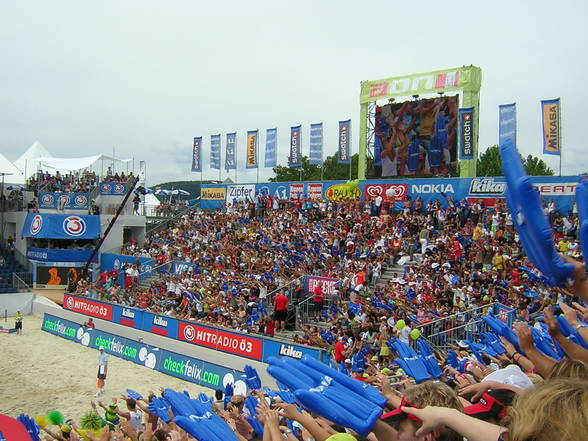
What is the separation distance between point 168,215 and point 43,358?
20989 millimetres

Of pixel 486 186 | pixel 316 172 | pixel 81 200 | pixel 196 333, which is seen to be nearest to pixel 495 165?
pixel 316 172

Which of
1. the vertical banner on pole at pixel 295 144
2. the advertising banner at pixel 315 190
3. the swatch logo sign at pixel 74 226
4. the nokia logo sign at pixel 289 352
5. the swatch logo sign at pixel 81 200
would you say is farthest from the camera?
the swatch logo sign at pixel 81 200

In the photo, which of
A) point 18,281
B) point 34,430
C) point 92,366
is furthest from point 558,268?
point 18,281

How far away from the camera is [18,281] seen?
94.9 feet

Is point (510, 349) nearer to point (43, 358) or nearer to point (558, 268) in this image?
point (558, 268)

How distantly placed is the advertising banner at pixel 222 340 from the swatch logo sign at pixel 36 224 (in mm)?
19694

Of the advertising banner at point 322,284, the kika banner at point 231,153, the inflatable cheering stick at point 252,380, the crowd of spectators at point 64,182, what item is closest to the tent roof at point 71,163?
the crowd of spectators at point 64,182

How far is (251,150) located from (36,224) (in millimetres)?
14693

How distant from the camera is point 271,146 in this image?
3384 centimetres

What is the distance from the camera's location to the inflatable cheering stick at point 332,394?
226 cm

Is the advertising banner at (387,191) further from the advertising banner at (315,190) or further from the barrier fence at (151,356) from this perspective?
the barrier fence at (151,356)

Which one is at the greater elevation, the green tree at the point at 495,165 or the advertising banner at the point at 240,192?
the green tree at the point at 495,165

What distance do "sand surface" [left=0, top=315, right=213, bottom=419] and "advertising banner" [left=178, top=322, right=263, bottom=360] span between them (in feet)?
5.44

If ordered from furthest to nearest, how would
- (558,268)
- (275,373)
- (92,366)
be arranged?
(92,366)
(558,268)
(275,373)
